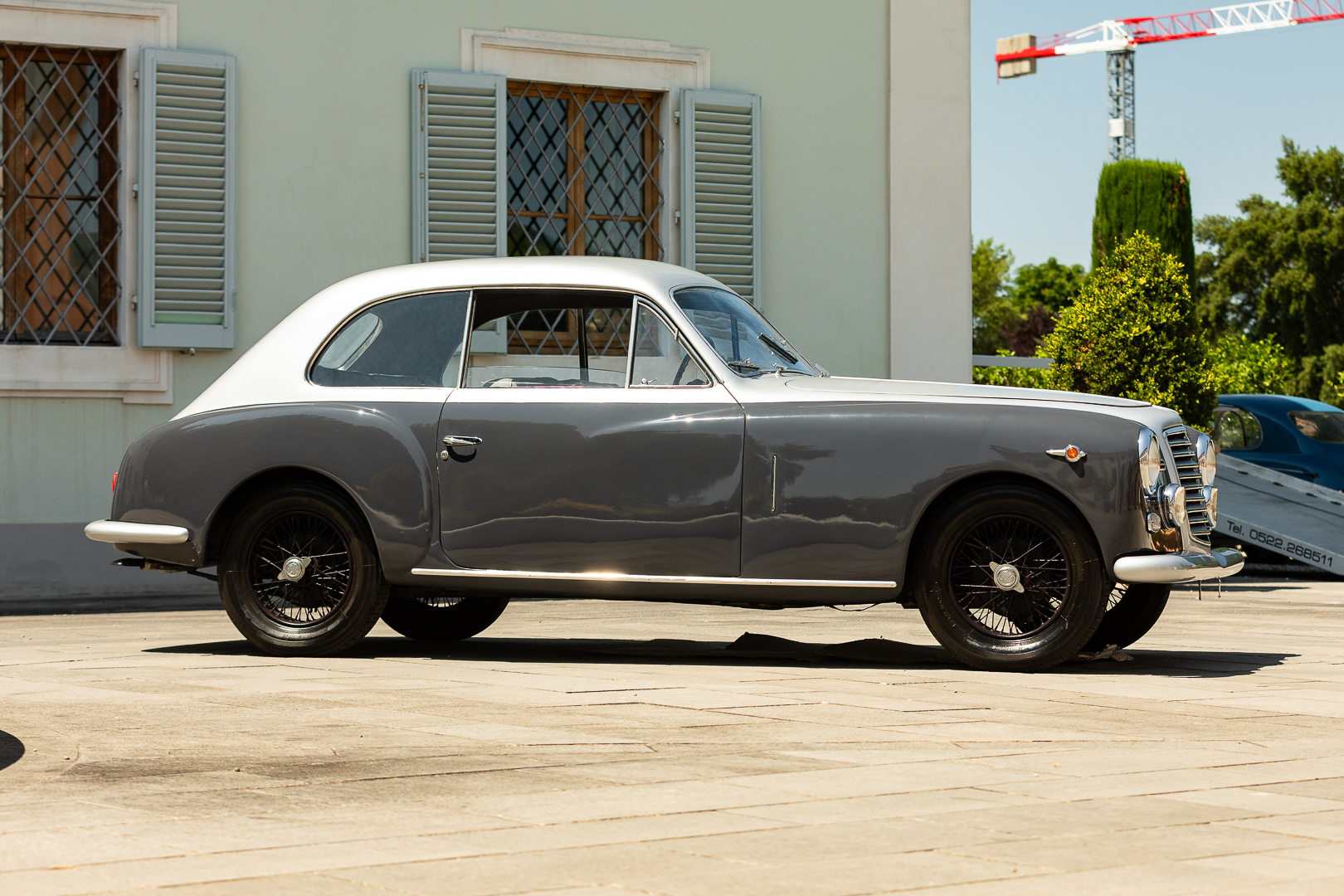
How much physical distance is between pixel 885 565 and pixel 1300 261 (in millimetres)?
62283

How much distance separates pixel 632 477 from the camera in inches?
284

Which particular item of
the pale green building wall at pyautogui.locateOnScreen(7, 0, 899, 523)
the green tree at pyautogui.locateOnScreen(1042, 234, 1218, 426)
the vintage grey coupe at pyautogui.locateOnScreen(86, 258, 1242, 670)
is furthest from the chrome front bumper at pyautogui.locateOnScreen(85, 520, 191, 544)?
the green tree at pyautogui.locateOnScreen(1042, 234, 1218, 426)

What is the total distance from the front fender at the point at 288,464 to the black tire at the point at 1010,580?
2.13 meters

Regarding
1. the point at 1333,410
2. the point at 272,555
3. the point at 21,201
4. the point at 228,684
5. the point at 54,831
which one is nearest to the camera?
the point at 54,831

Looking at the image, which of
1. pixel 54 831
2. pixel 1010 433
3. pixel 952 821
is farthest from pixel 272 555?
pixel 952 821

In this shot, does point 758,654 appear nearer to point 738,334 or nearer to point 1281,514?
point 738,334

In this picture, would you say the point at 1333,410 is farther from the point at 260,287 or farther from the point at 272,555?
the point at 272,555

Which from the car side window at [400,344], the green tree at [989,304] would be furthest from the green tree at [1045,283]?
the car side window at [400,344]

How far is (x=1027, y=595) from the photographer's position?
697 centimetres

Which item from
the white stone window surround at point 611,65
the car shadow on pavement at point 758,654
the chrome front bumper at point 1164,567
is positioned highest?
the white stone window surround at point 611,65

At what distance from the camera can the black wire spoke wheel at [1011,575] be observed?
22.7 ft

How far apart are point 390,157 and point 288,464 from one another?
21.5ft

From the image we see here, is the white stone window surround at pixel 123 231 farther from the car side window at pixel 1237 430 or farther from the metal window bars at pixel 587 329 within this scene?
the car side window at pixel 1237 430

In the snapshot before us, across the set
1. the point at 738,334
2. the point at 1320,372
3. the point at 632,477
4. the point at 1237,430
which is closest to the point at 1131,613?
the point at 738,334
